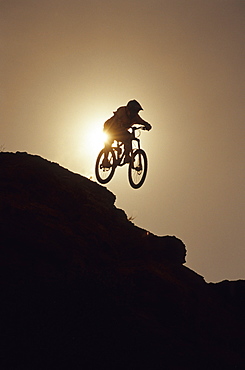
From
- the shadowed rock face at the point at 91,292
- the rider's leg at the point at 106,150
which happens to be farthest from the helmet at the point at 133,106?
the shadowed rock face at the point at 91,292

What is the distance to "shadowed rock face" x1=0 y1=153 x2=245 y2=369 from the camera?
923cm

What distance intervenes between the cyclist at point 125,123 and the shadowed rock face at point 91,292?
8.94 ft

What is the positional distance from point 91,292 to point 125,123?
22.6 ft

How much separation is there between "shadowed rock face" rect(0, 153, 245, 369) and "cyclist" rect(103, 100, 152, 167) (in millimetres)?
2724

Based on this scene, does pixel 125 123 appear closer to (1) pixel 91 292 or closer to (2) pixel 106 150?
(2) pixel 106 150

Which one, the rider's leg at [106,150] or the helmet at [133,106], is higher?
the helmet at [133,106]

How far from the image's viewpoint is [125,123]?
49.8 ft

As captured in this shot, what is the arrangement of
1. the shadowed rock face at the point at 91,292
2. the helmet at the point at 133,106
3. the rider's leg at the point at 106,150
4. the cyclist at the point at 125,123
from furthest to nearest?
1. the rider's leg at the point at 106,150
2. the cyclist at the point at 125,123
3. the helmet at the point at 133,106
4. the shadowed rock face at the point at 91,292

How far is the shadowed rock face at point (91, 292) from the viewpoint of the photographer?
9.23 meters

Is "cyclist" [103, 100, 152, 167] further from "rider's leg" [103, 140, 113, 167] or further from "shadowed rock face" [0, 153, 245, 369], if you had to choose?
"shadowed rock face" [0, 153, 245, 369]

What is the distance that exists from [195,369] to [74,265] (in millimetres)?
4316

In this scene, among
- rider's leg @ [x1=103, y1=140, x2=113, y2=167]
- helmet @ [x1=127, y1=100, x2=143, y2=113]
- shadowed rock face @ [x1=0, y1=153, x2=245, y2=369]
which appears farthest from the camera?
rider's leg @ [x1=103, y1=140, x2=113, y2=167]

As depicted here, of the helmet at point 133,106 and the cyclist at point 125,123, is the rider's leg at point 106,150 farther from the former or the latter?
the helmet at point 133,106

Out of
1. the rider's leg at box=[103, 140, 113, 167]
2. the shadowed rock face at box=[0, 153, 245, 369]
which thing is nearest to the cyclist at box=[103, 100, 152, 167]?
the rider's leg at box=[103, 140, 113, 167]
